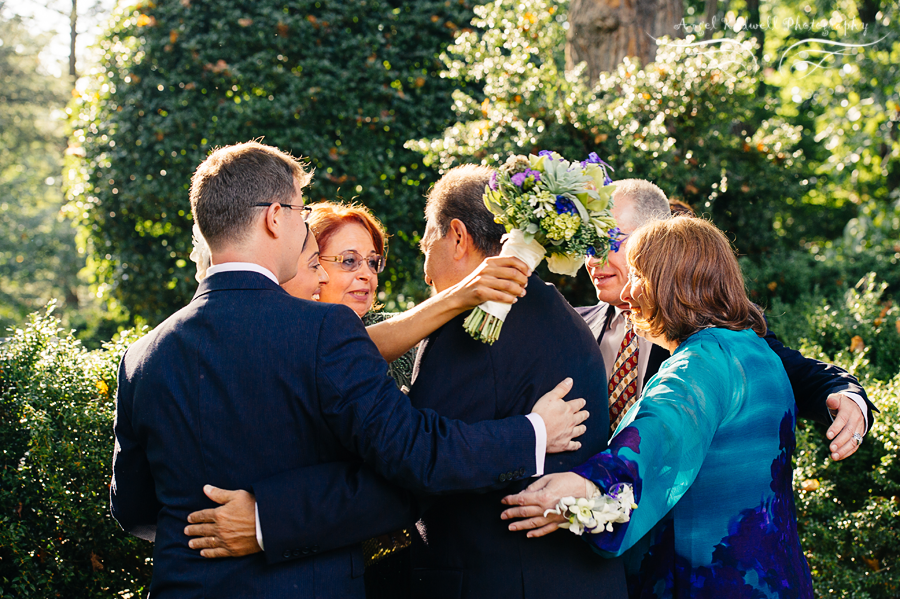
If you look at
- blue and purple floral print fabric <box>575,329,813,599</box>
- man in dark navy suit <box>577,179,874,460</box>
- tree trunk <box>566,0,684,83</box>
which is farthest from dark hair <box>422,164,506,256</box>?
tree trunk <box>566,0,684,83</box>

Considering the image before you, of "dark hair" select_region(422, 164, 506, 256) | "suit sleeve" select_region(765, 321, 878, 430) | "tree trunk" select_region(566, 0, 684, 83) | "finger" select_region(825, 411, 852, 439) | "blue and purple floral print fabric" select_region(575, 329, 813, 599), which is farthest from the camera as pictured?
"tree trunk" select_region(566, 0, 684, 83)

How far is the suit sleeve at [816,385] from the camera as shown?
280 centimetres

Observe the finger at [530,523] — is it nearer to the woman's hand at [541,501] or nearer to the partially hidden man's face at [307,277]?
the woman's hand at [541,501]

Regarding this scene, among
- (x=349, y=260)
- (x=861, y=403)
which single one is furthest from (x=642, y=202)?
(x=349, y=260)

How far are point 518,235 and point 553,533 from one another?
3.29 feet

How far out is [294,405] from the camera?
80.7 inches

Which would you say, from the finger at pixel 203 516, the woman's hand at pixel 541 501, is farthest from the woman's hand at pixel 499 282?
the finger at pixel 203 516

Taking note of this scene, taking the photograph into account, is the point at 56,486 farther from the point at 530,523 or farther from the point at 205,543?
the point at 530,523

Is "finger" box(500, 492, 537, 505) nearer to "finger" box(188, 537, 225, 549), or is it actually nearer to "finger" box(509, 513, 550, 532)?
"finger" box(509, 513, 550, 532)

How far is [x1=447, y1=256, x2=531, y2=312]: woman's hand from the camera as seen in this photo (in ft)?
7.02

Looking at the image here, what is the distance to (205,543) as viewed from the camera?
2.04 meters

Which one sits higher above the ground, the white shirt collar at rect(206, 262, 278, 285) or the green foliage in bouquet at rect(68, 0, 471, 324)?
the green foliage in bouquet at rect(68, 0, 471, 324)

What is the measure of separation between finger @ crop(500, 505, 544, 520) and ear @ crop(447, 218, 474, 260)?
93 centimetres

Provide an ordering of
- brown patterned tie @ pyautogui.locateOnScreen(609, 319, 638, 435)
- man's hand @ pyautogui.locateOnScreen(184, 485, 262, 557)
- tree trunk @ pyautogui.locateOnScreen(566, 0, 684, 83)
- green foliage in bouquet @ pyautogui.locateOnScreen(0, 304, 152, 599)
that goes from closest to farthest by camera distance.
→ 1. man's hand @ pyautogui.locateOnScreen(184, 485, 262, 557)
2. brown patterned tie @ pyautogui.locateOnScreen(609, 319, 638, 435)
3. green foliage in bouquet @ pyautogui.locateOnScreen(0, 304, 152, 599)
4. tree trunk @ pyautogui.locateOnScreen(566, 0, 684, 83)
